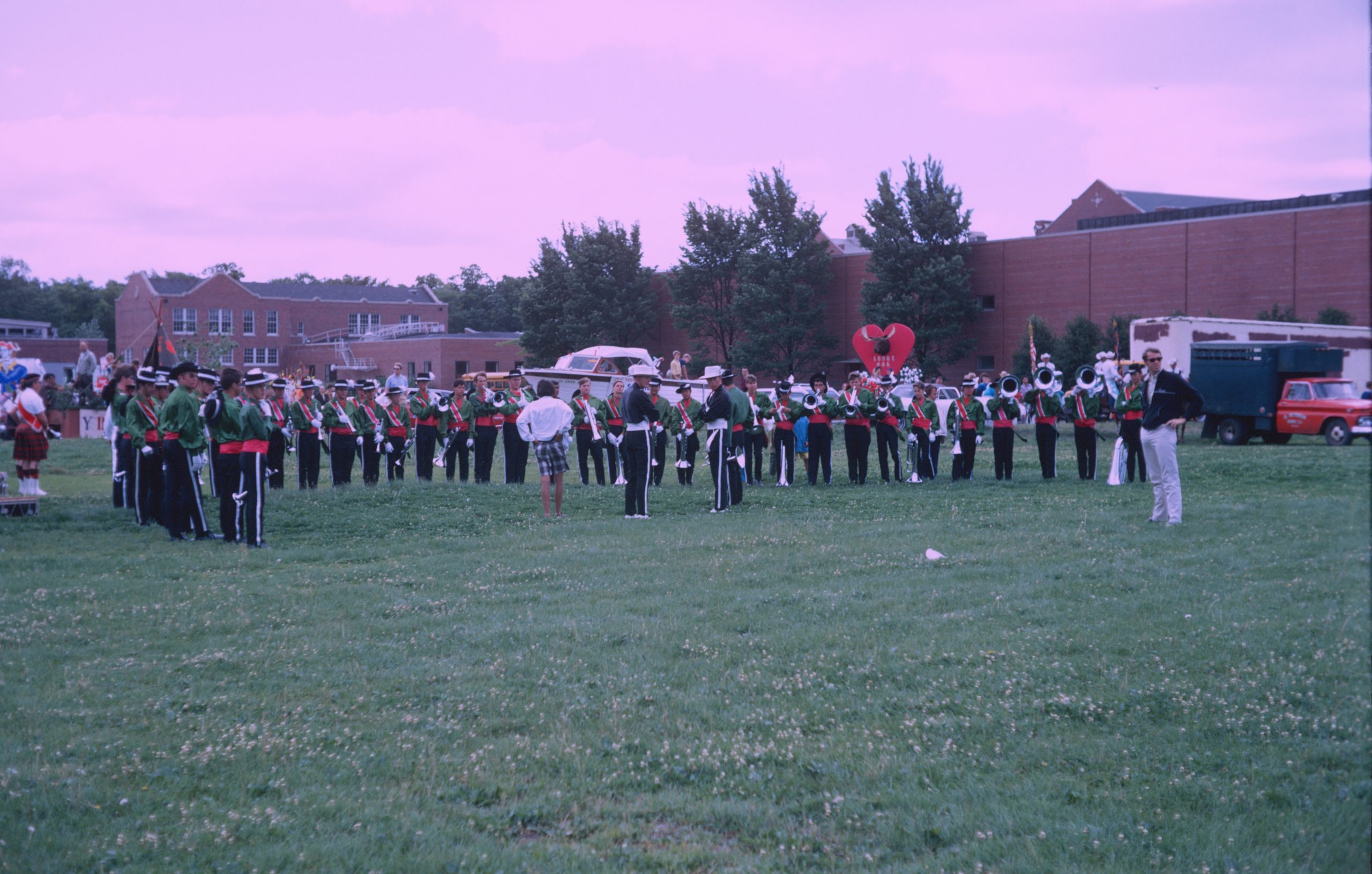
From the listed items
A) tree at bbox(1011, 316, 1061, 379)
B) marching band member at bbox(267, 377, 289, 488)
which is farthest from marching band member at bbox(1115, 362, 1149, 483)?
tree at bbox(1011, 316, 1061, 379)

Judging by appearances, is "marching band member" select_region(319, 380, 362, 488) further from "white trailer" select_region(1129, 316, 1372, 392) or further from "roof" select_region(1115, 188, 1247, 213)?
"roof" select_region(1115, 188, 1247, 213)

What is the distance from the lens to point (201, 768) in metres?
5.43

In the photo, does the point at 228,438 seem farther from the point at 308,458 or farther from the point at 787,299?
the point at 787,299

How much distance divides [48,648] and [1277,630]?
27.9ft

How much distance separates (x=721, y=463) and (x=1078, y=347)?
3139 centimetres

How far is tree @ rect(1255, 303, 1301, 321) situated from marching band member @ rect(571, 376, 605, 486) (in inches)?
977

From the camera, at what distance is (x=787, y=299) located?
57125 millimetres

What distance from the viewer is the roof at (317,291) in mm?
84500

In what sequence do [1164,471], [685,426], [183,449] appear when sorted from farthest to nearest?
1. [685,426]
2. [183,449]
3. [1164,471]

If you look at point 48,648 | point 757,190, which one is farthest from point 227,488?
point 757,190

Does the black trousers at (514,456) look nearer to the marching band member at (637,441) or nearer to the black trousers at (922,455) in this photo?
the marching band member at (637,441)

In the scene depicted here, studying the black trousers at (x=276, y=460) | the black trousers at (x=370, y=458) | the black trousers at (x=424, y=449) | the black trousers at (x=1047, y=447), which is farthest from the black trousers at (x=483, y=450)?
the black trousers at (x=1047, y=447)

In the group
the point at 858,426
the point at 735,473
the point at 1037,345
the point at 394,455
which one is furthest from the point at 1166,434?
the point at 1037,345

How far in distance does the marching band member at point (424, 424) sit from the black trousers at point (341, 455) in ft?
4.53
